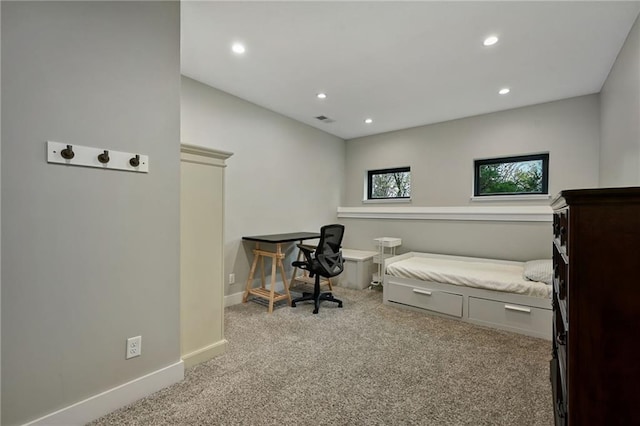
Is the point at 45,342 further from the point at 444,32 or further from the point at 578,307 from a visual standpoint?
the point at 444,32

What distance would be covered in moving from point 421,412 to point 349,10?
8.39 ft

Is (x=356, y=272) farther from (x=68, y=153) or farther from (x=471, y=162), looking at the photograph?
(x=68, y=153)

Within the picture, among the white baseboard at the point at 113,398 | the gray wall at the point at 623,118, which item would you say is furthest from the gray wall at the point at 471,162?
the white baseboard at the point at 113,398

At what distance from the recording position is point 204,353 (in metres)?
2.08

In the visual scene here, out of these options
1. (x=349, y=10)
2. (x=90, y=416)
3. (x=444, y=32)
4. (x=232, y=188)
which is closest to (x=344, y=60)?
(x=349, y=10)

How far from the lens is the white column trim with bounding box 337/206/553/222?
11.3 ft

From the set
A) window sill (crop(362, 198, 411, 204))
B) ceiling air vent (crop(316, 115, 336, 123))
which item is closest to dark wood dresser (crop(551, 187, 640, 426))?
ceiling air vent (crop(316, 115, 336, 123))

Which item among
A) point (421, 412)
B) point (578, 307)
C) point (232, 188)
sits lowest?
point (421, 412)

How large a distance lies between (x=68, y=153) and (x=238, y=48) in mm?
1619

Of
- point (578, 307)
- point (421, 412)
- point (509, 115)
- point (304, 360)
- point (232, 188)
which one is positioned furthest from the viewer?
point (509, 115)

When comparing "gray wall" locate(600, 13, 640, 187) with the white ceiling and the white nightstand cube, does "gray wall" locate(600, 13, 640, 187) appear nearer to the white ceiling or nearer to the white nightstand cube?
the white ceiling

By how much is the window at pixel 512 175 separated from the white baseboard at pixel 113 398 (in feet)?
13.4

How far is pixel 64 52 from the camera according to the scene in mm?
1385

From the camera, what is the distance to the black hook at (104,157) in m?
1.48
